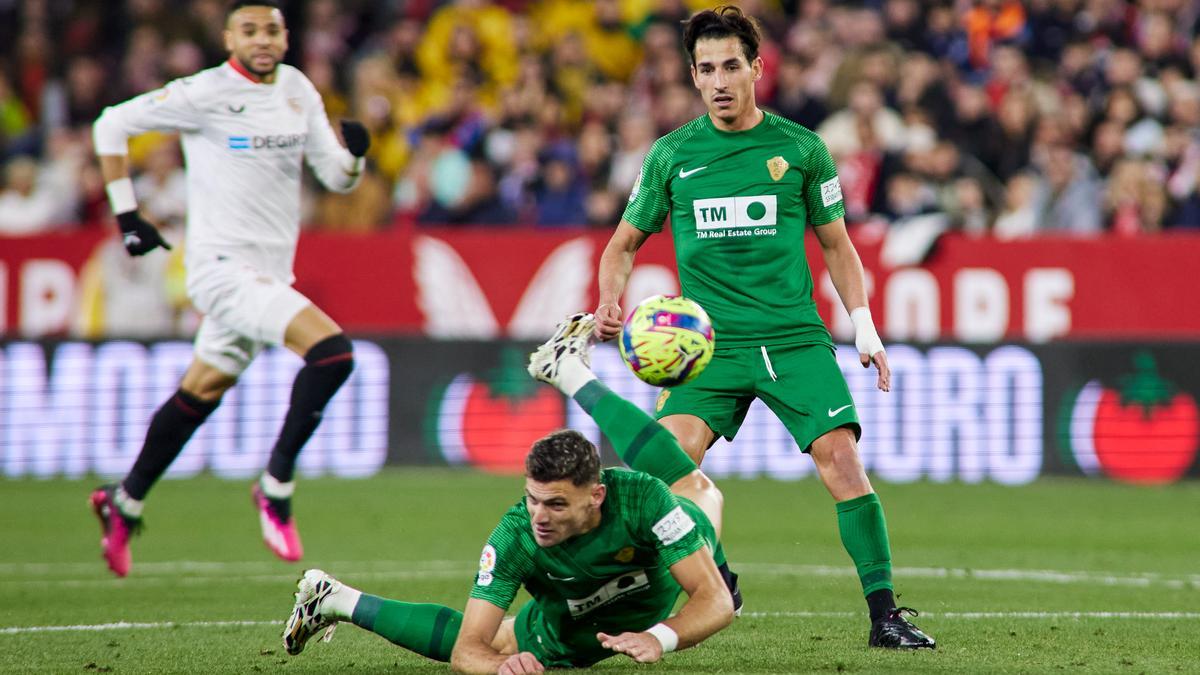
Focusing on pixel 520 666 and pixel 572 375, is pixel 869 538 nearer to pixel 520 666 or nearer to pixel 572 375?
pixel 572 375

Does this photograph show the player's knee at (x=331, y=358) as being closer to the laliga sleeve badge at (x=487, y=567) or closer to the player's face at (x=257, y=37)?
the player's face at (x=257, y=37)

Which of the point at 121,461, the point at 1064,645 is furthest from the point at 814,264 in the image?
the point at 1064,645

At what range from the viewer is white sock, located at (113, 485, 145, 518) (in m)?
9.19

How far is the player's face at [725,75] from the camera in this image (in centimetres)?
703

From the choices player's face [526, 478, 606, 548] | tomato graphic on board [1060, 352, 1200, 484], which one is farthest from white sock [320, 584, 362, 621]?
tomato graphic on board [1060, 352, 1200, 484]

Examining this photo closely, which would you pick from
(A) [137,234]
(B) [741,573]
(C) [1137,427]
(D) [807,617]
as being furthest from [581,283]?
(D) [807,617]

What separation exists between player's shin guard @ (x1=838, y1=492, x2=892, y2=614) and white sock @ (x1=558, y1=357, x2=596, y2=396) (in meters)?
1.14

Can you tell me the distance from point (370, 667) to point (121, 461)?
347 inches

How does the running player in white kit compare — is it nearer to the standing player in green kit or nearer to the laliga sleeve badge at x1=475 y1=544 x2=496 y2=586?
the standing player in green kit

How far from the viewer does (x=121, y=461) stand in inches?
584

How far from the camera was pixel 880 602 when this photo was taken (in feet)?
22.8

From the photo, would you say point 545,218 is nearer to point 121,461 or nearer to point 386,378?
point 386,378

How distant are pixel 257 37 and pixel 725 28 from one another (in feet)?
9.92

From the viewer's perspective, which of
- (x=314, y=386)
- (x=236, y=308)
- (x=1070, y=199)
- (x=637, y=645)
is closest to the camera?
(x=637, y=645)
